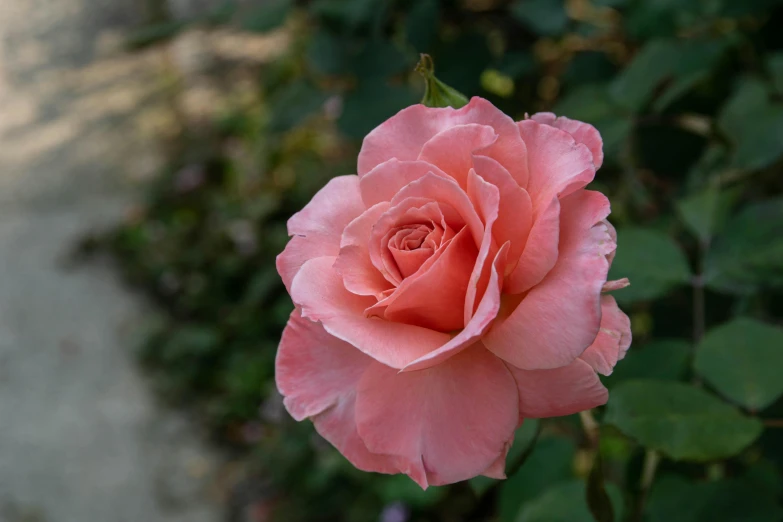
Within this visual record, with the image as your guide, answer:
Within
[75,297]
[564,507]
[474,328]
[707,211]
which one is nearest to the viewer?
[474,328]

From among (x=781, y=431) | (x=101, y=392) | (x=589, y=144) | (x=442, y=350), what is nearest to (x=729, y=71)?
(x=781, y=431)

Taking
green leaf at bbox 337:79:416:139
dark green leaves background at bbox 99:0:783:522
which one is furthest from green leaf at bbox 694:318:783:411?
green leaf at bbox 337:79:416:139

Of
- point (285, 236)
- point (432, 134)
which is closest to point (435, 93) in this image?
point (432, 134)

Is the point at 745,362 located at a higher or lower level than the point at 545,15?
lower

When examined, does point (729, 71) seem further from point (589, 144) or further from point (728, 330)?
point (589, 144)

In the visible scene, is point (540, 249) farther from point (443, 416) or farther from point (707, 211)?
point (707, 211)

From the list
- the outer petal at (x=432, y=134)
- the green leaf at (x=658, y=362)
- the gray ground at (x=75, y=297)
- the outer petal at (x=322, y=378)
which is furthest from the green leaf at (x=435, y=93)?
the gray ground at (x=75, y=297)
